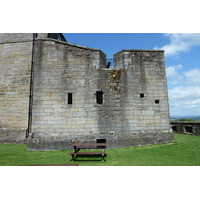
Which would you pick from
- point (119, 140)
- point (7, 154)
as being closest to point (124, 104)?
point (119, 140)

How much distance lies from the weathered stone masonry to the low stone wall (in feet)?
12.3

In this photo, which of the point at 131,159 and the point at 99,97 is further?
the point at 99,97

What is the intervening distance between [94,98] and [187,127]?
845 centimetres

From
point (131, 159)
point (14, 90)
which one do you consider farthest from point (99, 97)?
point (14, 90)

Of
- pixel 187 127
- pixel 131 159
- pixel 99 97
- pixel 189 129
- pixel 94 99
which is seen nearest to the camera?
pixel 131 159

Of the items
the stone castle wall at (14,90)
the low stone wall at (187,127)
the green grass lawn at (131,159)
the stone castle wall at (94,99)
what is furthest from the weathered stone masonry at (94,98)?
the low stone wall at (187,127)

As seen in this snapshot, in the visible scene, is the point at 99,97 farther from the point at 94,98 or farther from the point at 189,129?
the point at 189,129

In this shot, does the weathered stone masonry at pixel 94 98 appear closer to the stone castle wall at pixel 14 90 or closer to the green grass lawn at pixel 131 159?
the green grass lawn at pixel 131 159

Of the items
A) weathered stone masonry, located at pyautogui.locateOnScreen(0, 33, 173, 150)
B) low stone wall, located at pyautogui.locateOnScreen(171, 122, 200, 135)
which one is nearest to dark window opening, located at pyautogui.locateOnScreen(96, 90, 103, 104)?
weathered stone masonry, located at pyautogui.locateOnScreen(0, 33, 173, 150)

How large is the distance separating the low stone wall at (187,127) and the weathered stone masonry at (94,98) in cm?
374

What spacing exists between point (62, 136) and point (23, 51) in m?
6.55

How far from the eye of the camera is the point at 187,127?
1191 cm

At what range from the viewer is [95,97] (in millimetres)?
8250

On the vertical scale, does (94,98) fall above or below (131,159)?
above
